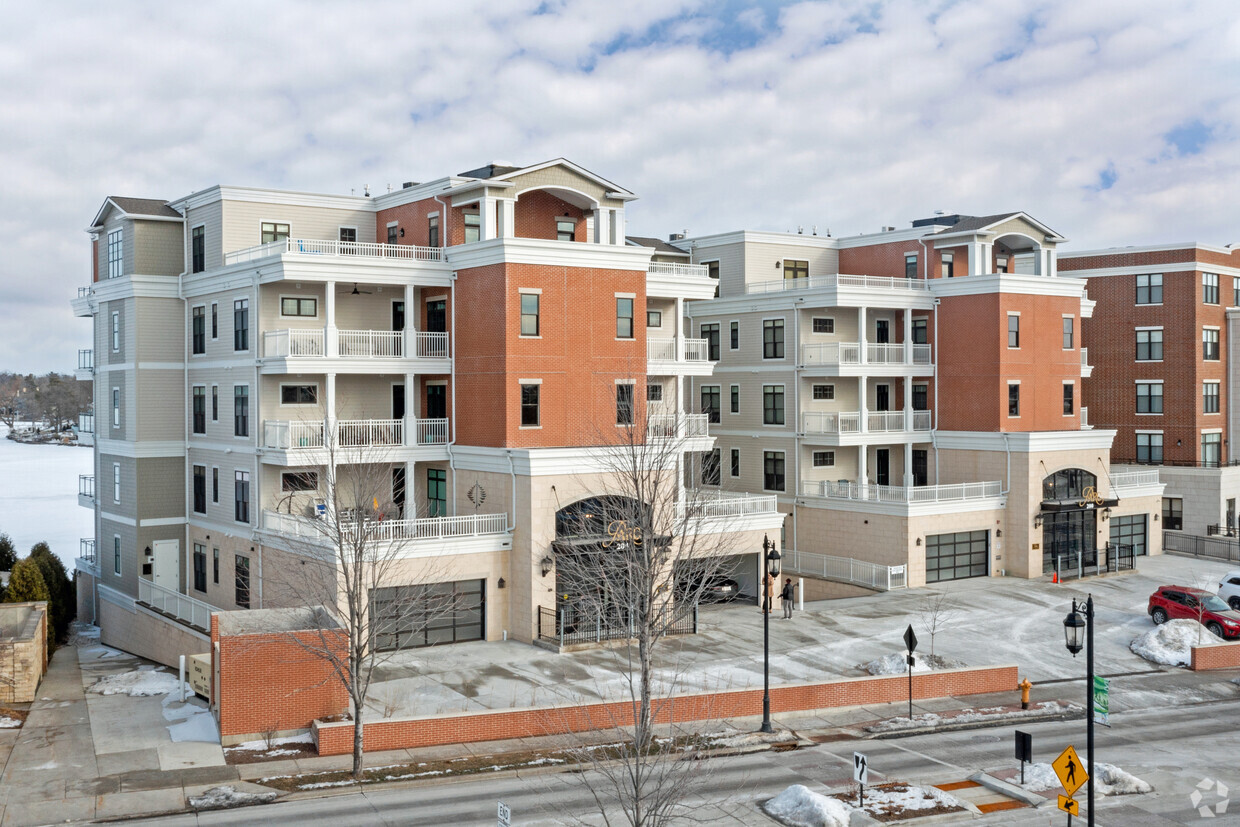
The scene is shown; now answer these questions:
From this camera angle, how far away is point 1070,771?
63.1 feet

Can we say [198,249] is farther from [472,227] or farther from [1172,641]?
[1172,641]

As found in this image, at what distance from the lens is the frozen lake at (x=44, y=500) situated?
282 feet

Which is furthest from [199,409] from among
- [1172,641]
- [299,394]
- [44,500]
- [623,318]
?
[44,500]

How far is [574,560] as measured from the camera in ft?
116

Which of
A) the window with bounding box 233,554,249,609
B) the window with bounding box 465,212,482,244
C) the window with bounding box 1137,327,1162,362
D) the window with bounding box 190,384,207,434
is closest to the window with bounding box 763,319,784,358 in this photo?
the window with bounding box 465,212,482,244

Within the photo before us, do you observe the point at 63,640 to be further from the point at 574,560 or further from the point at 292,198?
the point at 574,560

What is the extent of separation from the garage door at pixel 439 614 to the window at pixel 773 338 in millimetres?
21208

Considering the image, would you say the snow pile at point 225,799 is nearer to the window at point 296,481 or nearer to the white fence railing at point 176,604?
the white fence railing at point 176,604

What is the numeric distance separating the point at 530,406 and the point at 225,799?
17.7 meters

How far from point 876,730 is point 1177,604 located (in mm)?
16747

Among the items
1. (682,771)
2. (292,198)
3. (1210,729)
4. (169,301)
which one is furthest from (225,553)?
(1210,729)

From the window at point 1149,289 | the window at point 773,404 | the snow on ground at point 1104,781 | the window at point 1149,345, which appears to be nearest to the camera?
the snow on ground at point 1104,781

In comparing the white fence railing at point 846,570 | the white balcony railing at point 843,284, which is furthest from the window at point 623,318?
the white fence railing at point 846,570

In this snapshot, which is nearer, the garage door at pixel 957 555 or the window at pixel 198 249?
the window at pixel 198 249
